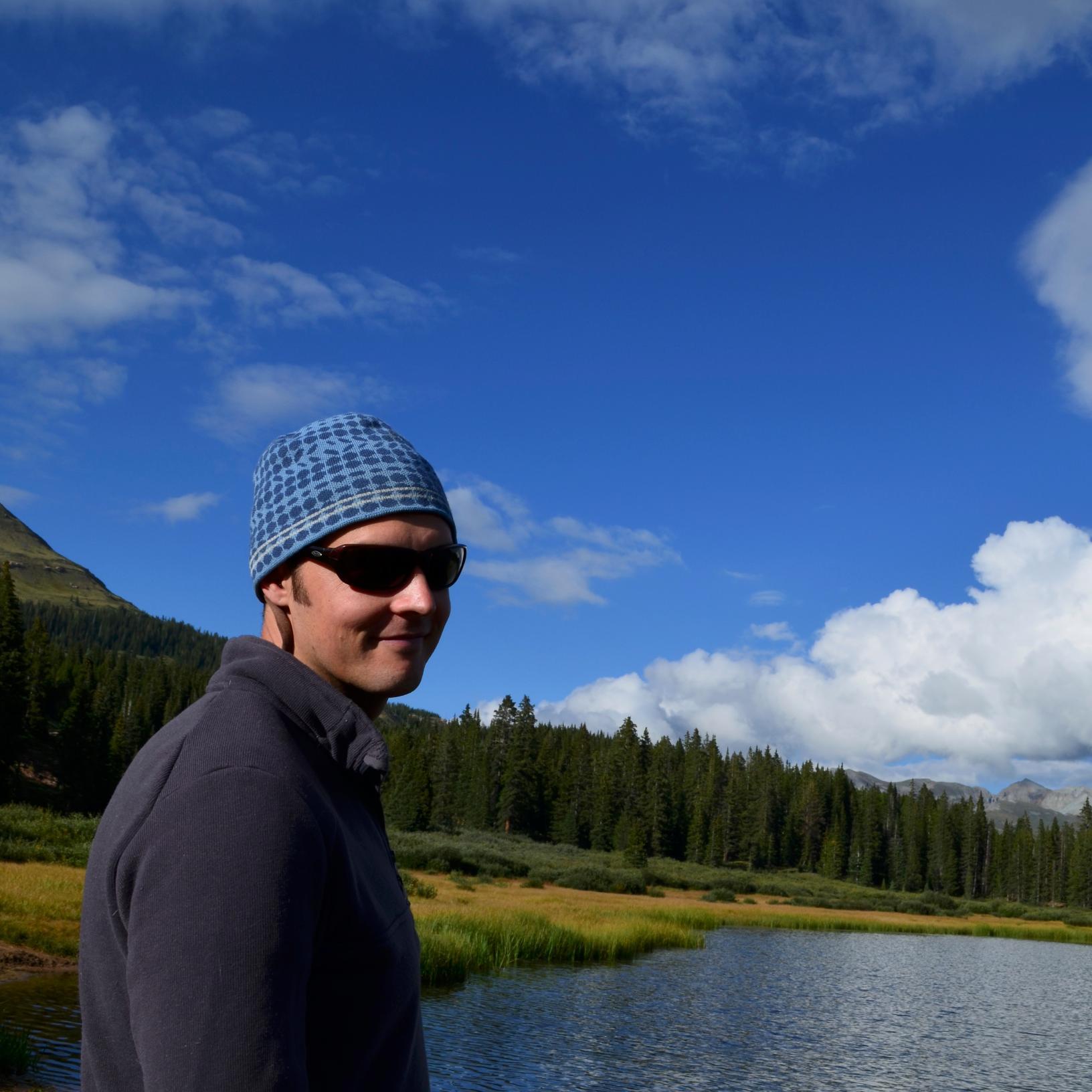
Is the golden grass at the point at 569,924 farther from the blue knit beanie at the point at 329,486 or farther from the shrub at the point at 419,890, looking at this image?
the blue knit beanie at the point at 329,486

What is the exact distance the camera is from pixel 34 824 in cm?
3644

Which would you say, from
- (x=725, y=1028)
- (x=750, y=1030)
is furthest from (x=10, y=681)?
(x=750, y=1030)

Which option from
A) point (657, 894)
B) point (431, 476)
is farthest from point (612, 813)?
point (431, 476)

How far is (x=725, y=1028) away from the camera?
2383 centimetres

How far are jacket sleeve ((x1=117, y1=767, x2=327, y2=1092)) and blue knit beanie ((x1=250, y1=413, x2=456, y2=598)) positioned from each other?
803mm

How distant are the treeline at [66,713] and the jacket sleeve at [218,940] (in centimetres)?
6424

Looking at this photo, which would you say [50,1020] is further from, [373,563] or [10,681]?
[10,681]

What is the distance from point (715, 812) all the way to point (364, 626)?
135 meters

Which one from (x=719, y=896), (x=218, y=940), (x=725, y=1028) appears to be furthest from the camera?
(x=719, y=896)

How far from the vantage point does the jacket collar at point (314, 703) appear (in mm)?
1975

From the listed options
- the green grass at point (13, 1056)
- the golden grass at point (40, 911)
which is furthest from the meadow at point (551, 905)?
the green grass at point (13, 1056)

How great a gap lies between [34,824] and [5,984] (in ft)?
69.9

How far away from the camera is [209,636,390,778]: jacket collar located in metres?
1.97

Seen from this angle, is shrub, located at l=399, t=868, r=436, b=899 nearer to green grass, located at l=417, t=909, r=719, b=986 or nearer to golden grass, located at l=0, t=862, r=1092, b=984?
golden grass, located at l=0, t=862, r=1092, b=984
